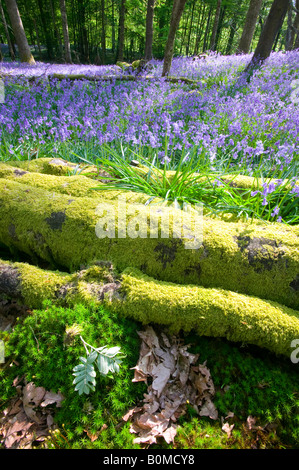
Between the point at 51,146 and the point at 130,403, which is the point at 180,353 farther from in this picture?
the point at 51,146

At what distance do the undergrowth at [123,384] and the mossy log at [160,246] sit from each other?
1.78 ft

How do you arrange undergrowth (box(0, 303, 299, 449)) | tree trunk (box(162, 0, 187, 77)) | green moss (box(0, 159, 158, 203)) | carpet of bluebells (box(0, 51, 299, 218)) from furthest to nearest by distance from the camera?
1. tree trunk (box(162, 0, 187, 77))
2. carpet of bluebells (box(0, 51, 299, 218))
3. green moss (box(0, 159, 158, 203))
4. undergrowth (box(0, 303, 299, 449))

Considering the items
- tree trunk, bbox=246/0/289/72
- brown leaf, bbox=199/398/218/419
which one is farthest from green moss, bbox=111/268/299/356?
tree trunk, bbox=246/0/289/72

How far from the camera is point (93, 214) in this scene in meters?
2.68

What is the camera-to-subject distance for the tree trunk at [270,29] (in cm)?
828

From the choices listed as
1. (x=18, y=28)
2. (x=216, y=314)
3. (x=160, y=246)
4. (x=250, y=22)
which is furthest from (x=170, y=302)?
(x=18, y=28)

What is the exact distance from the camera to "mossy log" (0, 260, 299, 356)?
2107mm

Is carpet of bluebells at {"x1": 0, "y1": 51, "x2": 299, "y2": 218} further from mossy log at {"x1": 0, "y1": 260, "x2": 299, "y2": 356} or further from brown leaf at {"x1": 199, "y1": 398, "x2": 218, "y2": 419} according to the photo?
brown leaf at {"x1": 199, "y1": 398, "x2": 218, "y2": 419}

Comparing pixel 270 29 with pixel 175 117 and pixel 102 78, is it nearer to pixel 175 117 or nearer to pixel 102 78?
pixel 175 117

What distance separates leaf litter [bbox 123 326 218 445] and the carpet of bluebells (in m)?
2.08

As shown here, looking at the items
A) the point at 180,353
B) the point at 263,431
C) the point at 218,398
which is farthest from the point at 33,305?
the point at 263,431

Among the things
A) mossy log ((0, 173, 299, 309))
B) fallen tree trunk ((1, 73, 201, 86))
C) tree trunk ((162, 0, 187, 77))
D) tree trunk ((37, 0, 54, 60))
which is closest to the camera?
mossy log ((0, 173, 299, 309))

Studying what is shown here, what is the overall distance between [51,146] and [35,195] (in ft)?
8.74

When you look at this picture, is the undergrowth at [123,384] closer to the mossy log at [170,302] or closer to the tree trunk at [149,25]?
the mossy log at [170,302]
